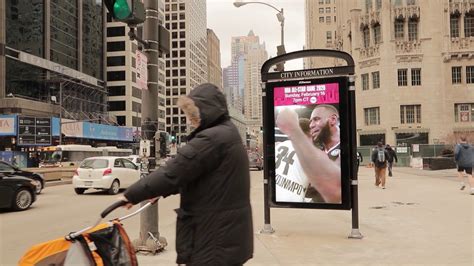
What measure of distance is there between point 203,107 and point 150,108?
4.32 metres

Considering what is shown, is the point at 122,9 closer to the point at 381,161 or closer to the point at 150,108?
the point at 150,108

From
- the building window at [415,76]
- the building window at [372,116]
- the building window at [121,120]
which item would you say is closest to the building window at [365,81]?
the building window at [372,116]

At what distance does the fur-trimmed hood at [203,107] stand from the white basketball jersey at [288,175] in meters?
5.54

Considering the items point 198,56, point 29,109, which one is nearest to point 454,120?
point 29,109

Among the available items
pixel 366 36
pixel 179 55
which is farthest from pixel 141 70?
pixel 179 55

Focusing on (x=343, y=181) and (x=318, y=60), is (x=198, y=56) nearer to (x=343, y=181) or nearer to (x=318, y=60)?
(x=318, y=60)

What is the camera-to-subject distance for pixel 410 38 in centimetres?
6247

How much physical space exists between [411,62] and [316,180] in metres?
57.7

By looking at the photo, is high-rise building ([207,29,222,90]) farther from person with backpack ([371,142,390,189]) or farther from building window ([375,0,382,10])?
person with backpack ([371,142,390,189])

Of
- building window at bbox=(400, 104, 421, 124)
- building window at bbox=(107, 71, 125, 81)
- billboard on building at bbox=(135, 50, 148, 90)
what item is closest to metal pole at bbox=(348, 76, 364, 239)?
billboard on building at bbox=(135, 50, 148, 90)

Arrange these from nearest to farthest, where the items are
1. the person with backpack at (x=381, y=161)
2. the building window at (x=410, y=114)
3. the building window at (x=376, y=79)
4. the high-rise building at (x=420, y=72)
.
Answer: the person with backpack at (x=381, y=161)
the high-rise building at (x=420, y=72)
the building window at (x=410, y=114)
the building window at (x=376, y=79)

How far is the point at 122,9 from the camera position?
257 inches

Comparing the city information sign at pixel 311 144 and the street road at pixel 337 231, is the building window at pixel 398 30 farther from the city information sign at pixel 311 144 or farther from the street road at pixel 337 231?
the city information sign at pixel 311 144

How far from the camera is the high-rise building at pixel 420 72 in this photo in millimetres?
59875
